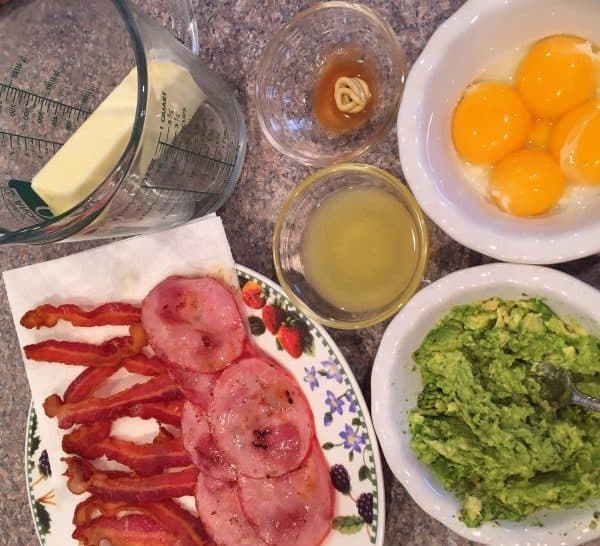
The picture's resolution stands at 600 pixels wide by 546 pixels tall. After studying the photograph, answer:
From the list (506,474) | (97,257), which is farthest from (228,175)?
(506,474)

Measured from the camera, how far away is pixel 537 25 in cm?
103

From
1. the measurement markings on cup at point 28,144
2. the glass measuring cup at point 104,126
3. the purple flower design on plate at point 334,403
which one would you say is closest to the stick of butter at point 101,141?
the glass measuring cup at point 104,126

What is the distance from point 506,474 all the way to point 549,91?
0.64 metres

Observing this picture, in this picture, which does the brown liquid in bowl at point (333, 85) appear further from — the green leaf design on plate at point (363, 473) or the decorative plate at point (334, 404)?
the green leaf design on plate at point (363, 473)

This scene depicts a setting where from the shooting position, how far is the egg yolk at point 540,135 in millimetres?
1110

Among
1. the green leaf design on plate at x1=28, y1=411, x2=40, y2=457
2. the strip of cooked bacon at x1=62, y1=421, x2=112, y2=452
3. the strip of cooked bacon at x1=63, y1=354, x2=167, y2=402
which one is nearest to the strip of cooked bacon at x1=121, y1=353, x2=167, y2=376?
the strip of cooked bacon at x1=63, y1=354, x2=167, y2=402

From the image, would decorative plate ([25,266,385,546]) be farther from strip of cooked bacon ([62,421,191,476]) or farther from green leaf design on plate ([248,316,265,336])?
strip of cooked bacon ([62,421,191,476])

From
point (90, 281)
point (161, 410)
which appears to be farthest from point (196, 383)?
point (90, 281)

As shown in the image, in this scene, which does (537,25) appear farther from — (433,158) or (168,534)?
(168,534)

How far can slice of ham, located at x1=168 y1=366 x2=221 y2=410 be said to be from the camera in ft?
4.11

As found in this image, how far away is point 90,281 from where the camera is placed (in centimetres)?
129

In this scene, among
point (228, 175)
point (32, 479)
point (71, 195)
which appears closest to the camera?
point (71, 195)

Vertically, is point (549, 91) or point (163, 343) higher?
point (549, 91)

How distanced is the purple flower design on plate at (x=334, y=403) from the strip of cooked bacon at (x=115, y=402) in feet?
1.02
